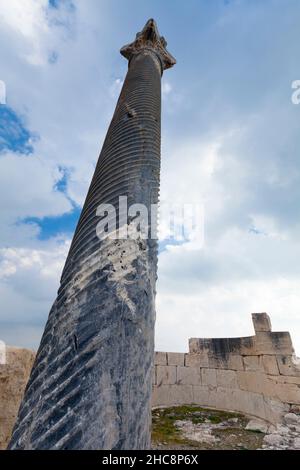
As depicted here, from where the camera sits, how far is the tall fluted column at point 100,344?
35.0 inches

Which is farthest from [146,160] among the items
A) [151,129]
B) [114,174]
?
[151,129]

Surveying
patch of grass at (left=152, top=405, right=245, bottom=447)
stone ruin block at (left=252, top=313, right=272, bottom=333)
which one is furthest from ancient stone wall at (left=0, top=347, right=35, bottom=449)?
stone ruin block at (left=252, top=313, right=272, bottom=333)

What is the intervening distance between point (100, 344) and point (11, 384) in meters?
1.68

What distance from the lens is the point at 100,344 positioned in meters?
1.04

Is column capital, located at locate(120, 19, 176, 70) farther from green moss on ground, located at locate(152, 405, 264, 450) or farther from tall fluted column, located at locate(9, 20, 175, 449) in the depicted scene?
green moss on ground, located at locate(152, 405, 264, 450)

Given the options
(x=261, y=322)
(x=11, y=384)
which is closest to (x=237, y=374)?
(x=261, y=322)

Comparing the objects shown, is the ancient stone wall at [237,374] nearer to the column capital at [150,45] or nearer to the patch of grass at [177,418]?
the patch of grass at [177,418]

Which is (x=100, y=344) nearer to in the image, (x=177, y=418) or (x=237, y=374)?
(x=177, y=418)

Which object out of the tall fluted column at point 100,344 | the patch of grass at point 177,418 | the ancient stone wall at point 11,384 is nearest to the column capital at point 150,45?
the tall fluted column at point 100,344

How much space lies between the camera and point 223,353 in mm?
7148

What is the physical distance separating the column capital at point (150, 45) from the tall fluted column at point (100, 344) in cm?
278

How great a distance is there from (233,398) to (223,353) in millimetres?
1036

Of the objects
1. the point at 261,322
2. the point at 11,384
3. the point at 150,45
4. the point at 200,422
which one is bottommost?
the point at 200,422
